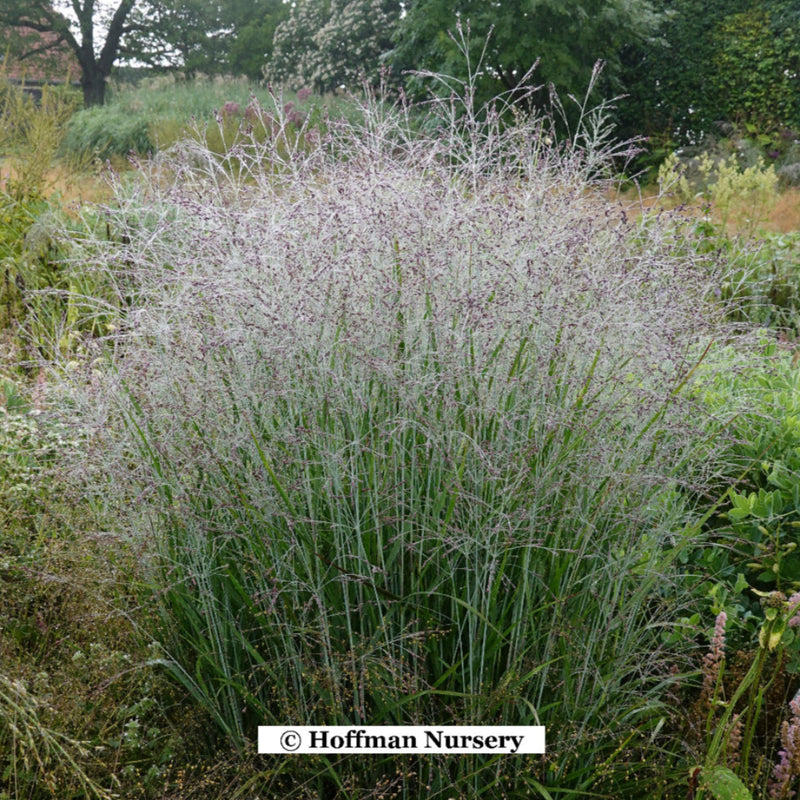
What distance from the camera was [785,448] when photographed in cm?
269

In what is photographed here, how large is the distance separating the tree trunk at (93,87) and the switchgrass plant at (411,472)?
78.2ft

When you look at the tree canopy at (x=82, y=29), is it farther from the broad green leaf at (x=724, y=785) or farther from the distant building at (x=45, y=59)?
the broad green leaf at (x=724, y=785)

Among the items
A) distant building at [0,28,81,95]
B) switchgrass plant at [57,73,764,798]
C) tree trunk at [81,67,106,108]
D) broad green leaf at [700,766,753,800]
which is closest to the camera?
broad green leaf at [700,766,753,800]

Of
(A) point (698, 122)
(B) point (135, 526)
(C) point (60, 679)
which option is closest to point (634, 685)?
(B) point (135, 526)

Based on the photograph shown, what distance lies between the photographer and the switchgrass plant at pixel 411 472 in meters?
1.86

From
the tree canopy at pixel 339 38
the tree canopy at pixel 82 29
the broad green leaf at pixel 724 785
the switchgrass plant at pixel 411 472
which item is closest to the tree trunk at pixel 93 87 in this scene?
the tree canopy at pixel 82 29

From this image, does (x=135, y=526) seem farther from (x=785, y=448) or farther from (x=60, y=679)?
(x=785, y=448)

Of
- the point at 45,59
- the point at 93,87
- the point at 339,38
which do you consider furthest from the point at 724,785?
the point at 45,59

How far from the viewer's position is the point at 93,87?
911 inches

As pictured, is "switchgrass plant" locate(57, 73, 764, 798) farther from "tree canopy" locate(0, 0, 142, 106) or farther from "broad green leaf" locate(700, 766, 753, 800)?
"tree canopy" locate(0, 0, 142, 106)

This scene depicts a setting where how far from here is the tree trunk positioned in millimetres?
22969

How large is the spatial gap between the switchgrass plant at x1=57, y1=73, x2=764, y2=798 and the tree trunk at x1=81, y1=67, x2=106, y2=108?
23825 mm

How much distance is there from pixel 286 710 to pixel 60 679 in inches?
30.2

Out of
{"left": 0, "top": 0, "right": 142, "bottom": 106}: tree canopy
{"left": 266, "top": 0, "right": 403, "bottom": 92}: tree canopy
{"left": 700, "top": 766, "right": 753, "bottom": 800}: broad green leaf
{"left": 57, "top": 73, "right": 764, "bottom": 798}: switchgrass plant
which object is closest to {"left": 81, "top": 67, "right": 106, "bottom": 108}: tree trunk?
{"left": 0, "top": 0, "right": 142, "bottom": 106}: tree canopy
